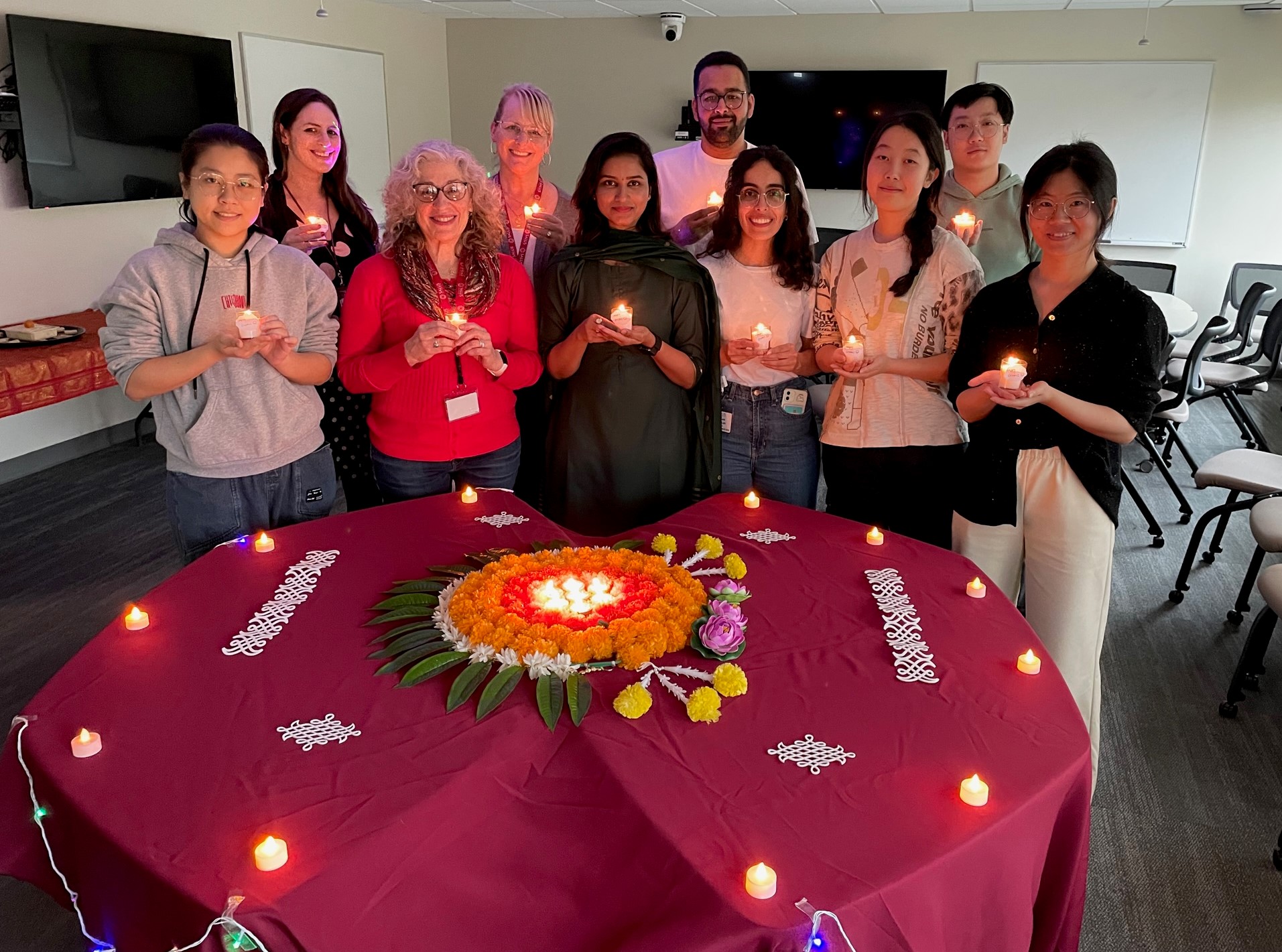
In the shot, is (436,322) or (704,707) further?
(436,322)

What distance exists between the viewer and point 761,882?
47.4 inches

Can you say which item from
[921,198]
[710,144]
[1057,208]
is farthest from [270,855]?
[710,144]

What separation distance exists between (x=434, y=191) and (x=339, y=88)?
5885 millimetres

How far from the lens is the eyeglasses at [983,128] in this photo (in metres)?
3.10

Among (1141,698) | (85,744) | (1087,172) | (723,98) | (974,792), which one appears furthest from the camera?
(723,98)

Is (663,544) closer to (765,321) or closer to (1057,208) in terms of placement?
(765,321)

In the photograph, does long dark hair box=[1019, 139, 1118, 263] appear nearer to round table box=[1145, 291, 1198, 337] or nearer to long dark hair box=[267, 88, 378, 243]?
long dark hair box=[267, 88, 378, 243]

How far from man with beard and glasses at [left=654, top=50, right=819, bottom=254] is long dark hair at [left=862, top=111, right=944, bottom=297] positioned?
2.63 ft

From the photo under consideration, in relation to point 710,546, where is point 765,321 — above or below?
above

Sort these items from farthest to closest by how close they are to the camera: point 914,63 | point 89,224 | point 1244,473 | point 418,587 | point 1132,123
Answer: point 914,63 < point 1132,123 < point 89,224 < point 1244,473 < point 418,587

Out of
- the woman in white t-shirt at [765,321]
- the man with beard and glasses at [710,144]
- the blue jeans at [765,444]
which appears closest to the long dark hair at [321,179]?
the man with beard and glasses at [710,144]

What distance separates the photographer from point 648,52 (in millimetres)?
8539

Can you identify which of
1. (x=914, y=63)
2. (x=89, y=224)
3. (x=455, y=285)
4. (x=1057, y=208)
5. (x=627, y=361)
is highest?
(x=914, y=63)

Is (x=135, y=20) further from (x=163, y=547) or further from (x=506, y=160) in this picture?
(x=506, y=160)
